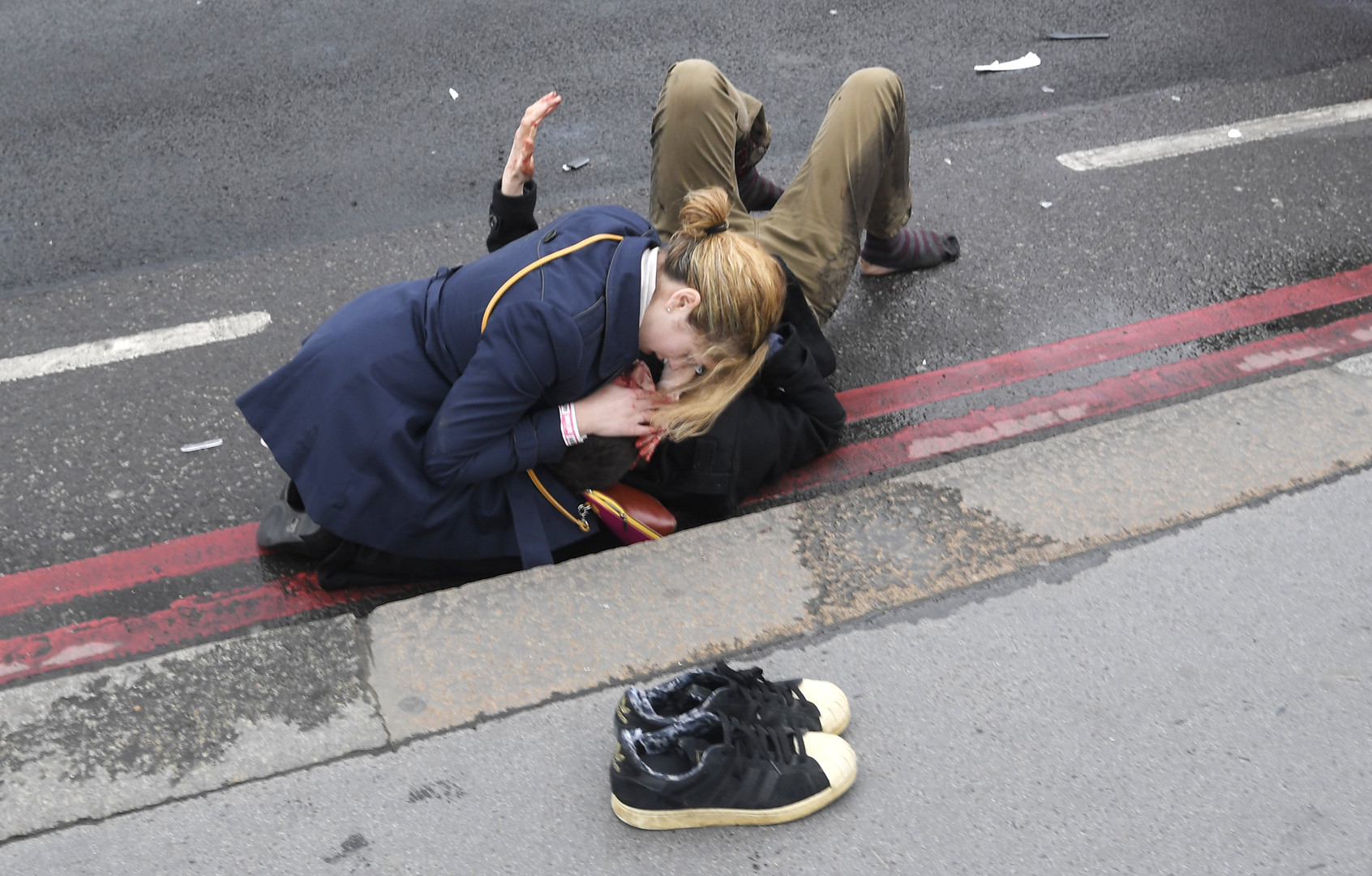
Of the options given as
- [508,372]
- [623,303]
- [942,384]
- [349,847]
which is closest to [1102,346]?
[942,384]

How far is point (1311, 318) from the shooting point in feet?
12.2

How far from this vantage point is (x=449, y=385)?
2576 mm

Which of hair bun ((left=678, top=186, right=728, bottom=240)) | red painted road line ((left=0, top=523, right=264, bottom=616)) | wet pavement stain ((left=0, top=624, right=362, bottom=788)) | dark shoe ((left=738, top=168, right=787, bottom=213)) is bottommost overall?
red painted road line ((left=0, top=523, right=264, bottom=616))

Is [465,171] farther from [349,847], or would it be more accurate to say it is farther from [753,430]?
[349,847]

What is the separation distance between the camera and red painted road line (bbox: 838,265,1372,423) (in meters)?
3.49

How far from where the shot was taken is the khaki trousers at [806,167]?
10.8 feet

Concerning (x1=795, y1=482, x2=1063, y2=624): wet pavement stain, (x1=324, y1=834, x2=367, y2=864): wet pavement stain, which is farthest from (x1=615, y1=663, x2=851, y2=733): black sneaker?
(x1=324, y1=834, x2=367, y2=864): wet pavement stain

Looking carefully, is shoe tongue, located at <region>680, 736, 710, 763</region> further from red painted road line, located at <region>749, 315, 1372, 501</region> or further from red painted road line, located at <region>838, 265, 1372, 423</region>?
red painted road line, located at <region>838, 265, 1372, 423</region>

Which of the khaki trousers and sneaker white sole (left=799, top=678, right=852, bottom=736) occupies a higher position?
the khaki trousers

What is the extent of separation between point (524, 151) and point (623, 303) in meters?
0.70

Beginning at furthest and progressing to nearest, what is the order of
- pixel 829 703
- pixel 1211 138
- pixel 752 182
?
pixel 1211 138 → pixel 752 182 → pixel 829 703

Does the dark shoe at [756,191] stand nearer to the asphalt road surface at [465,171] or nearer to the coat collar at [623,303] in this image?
the asphalt road surface at [465,171]

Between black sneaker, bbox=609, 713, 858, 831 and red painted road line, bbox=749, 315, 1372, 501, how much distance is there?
106 cm

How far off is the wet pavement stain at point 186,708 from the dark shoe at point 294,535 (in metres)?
0.32
